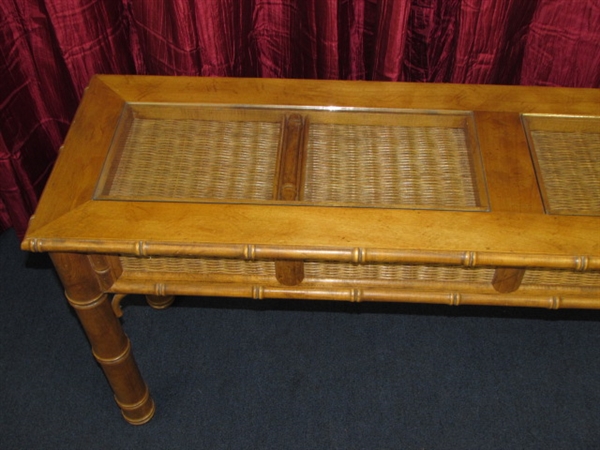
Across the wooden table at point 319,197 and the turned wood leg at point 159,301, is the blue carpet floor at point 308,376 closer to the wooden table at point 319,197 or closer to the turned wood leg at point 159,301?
the turned wood leg at point 159,301

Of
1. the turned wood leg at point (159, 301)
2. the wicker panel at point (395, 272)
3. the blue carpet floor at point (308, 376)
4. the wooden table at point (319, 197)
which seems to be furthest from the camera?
the turned wood leg at point (159, 301)

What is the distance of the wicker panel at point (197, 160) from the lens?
1.74 m

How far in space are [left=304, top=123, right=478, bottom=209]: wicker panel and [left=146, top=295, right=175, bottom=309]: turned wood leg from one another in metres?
0.86

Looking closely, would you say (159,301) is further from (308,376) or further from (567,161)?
(567,161)

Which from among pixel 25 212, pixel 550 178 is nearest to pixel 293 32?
pixel 550 178

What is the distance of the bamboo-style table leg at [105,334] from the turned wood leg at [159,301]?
388mm

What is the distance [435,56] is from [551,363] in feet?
3.63

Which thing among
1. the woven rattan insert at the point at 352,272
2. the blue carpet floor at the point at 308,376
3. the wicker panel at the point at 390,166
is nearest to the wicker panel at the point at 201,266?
the woven rattan insert at the point at 352,272

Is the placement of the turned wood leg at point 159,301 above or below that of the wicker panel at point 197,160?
below

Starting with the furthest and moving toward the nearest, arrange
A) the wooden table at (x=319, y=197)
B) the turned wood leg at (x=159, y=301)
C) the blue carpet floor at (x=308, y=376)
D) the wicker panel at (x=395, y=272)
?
the turned wood leg at (x=159, y=301), the blue carpet floor at (x=308, y=376), the wicker panel at (x=395, y=272), the wooden table at (x=319, y=197)

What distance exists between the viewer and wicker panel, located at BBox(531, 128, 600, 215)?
167 centimetres

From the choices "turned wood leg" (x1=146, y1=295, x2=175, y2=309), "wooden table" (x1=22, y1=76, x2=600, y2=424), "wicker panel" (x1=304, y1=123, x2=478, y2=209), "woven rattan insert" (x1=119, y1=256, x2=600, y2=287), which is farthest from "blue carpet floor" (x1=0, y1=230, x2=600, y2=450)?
"wicker panel" (x1=304, y1=123, x2=478, y2=209)

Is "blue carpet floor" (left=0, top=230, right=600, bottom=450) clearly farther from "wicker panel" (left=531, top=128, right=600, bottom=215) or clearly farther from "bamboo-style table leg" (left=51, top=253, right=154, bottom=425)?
"wicker panel" (left=531, top=128, right=600, bottom=215)

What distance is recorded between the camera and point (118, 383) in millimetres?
1932
